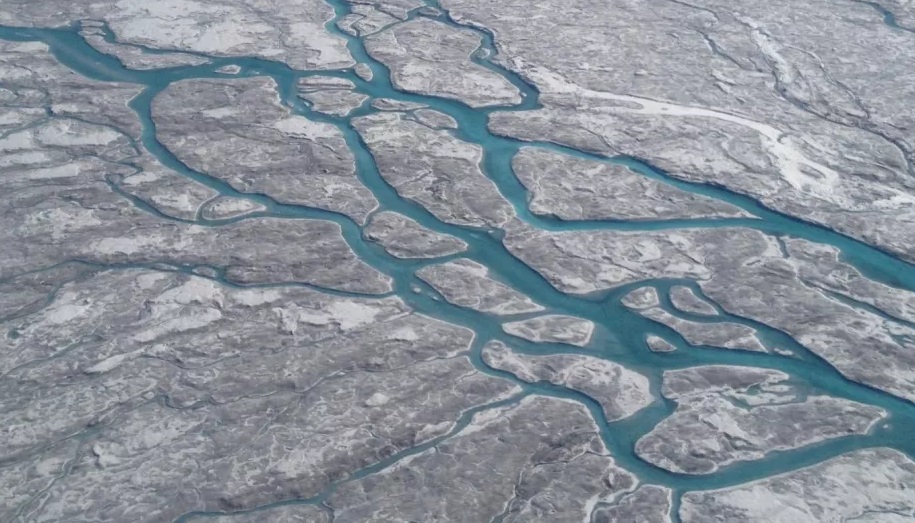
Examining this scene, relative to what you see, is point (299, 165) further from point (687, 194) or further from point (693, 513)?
point (693, 513)

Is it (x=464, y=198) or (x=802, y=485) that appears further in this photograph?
(x=464, y=198)

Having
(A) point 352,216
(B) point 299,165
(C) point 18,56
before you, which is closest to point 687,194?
(A) point 352,216

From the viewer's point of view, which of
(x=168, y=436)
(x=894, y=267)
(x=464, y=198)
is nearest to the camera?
(x=168, y=436)

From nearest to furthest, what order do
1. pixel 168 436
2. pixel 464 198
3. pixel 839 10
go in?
pixel 168 436
pixel 464 198
pixel 839 10

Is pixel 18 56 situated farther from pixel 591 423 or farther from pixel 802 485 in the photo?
pixel 802 485

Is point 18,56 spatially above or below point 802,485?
below

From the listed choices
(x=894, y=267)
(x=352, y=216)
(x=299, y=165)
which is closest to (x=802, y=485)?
(x=894, y=267)
